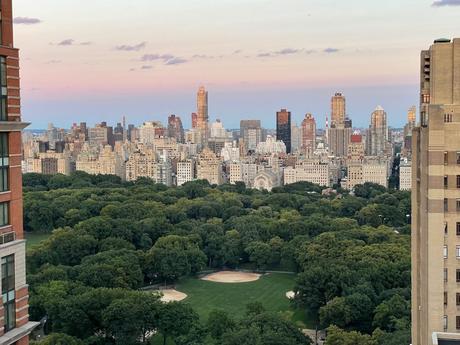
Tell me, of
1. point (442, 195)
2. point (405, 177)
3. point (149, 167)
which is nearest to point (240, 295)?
point (442, 195)

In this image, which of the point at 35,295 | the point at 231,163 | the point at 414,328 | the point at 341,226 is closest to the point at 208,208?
the point at 341,226

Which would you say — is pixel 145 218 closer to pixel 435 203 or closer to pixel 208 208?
pixel 208 208

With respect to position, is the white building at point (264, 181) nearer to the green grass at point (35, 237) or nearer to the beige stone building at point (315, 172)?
the beige stone building at point (315, 172)

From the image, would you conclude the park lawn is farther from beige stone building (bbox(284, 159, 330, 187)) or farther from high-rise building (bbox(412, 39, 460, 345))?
beige stone building (bbox(284, 159, 330, 187))

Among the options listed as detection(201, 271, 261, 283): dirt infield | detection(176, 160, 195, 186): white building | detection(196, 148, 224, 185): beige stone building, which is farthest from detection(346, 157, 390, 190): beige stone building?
detection(201, 271, 261, 283): dirt infield

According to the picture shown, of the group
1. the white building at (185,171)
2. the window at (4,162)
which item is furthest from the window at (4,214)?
the white building at (185,171)

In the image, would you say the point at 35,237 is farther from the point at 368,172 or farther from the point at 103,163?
the point at 368,172
